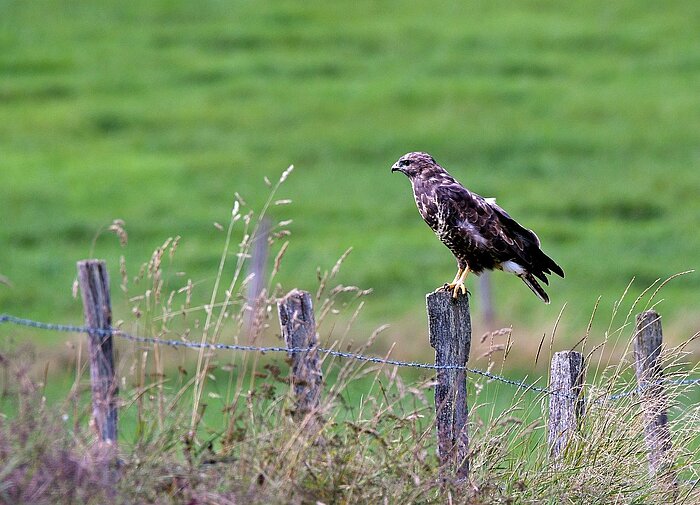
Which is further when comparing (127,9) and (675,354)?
(127,9)

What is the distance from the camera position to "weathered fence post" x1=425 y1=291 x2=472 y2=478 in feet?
16.5

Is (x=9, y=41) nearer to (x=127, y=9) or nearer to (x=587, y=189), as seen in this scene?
(x=127, y=9)

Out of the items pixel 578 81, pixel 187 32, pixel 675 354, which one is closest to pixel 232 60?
pixel 187 32

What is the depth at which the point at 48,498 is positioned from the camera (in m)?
3.88

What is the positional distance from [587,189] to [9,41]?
1533 cm

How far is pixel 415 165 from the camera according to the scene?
259 inches

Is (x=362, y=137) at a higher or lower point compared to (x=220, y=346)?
higher

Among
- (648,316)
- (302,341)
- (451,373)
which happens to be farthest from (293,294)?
(648,316)

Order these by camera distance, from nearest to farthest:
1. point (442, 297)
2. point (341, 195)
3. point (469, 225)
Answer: point (442, 297) → point (469, 225) → point (341, 195)

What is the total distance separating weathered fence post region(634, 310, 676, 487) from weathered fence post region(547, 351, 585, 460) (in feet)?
0.89

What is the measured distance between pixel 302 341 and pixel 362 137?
21364mm

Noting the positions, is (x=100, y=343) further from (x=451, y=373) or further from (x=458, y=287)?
(x=458, y=287)

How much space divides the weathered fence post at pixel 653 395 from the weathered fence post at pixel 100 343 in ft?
7.35

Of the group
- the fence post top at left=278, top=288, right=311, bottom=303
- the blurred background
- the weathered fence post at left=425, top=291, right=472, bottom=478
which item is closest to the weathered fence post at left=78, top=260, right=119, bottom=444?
the fence post top at left=278, top=288, right=311, bottom=303
